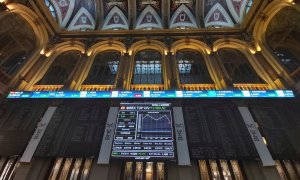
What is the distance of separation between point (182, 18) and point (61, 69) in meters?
11.1

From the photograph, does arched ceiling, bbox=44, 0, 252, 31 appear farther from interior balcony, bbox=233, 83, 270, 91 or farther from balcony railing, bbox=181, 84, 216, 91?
interior balcony, bbox=233, 83, 270, 91

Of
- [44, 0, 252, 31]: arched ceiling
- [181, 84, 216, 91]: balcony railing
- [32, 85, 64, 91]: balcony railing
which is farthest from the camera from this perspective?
[44, 0, 252, 31]: arched ceiling

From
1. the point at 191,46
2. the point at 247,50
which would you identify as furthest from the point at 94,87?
the point at 247,50

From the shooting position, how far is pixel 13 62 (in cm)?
1484

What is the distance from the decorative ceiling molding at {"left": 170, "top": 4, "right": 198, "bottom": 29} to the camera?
60.4 feet

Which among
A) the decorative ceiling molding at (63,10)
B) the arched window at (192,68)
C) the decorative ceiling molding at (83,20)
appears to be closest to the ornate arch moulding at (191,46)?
the arched window at (192,68)

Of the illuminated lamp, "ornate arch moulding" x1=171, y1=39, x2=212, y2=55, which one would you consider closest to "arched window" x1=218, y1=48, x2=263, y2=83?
"ornate arch moulding" x1=171, y1=39, x2=212, y2=55

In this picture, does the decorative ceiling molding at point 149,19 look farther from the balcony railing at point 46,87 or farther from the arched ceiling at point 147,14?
the balcony railing at point 46,87

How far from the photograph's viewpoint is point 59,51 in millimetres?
15773

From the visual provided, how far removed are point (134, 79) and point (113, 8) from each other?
868 centimetres

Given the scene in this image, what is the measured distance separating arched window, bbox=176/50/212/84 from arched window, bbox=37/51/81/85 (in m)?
7.54

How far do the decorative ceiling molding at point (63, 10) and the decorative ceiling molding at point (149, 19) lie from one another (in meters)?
5.92

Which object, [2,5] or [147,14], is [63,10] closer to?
[2,5]

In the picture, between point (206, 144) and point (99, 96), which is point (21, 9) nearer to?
point (99, 96)
